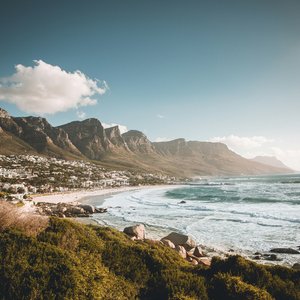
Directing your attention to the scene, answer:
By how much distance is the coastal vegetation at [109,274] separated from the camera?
22.3ft

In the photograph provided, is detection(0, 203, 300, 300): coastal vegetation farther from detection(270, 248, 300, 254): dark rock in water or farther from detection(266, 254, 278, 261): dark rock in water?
detection(270, 248, 300, 254): dark rock in water

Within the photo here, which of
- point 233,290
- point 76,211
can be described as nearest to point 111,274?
point 233,290

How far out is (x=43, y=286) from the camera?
6.62 metres

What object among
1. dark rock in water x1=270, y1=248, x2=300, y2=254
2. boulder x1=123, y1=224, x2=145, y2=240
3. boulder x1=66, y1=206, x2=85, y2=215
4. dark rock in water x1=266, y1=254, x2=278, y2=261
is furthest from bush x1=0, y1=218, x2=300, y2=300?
boulder x1=66, y1=206, x2=85, y2=215

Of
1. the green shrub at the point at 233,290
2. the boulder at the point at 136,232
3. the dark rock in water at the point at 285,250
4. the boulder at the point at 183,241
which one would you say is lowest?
the dark rock in water at the point at 285,250

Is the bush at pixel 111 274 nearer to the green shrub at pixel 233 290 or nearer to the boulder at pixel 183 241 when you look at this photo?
the green shrub at pixel 233 290

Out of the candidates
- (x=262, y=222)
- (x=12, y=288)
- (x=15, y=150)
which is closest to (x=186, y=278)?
(x=12, y=288)

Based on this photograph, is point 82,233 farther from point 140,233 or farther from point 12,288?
point 140,233

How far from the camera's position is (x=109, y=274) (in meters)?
8.18

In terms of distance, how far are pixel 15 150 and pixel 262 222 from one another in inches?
7224

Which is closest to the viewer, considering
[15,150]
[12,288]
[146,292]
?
[12,288]

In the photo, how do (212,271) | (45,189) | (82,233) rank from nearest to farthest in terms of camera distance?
(212,271)
(82,233)
(45,189)

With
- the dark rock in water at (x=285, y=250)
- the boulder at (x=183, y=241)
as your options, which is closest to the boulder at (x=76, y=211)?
the boulder at (x=183, y=241)

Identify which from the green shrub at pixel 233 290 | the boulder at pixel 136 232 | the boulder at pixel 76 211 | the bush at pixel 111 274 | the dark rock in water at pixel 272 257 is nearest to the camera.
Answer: the bush at pixel 111 274
